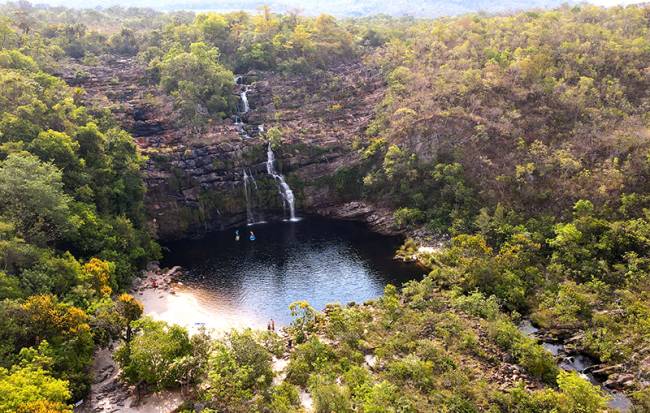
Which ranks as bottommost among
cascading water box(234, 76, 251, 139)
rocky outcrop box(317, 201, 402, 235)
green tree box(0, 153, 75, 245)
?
rocky outcrop box(317, 201, 402, 235)

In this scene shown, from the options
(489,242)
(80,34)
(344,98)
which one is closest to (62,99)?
(80,34)

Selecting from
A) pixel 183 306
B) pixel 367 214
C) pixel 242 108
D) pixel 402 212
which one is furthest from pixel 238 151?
pixel 183 306

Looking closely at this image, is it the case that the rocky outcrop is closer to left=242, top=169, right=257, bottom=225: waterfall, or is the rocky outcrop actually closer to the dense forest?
the dense forest

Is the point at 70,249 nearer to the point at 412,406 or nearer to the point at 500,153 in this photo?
the point at 412,406

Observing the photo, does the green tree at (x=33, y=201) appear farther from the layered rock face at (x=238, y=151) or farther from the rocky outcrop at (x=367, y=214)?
the rocky outcrop at (x=367, y=214)

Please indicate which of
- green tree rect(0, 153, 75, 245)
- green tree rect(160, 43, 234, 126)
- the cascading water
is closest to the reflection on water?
green tree rect(0, 153, 75, 245)

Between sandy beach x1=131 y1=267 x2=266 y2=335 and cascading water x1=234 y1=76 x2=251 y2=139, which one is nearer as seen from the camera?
sandy beach x1=131 y1=267 x2=266 y2=335

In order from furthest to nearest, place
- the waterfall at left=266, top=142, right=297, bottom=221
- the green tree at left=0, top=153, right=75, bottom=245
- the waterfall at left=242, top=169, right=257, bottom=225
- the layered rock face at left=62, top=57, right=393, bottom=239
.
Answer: the waterfall at left=266, top=142, right=297, bottom=221
the waterfall at left=242, top=169, right=257, bottom=225
the layered rock face at left=62, top=57, right=393, bottom=239
the green tree at left=0, top=153, right=75, bottom=245
